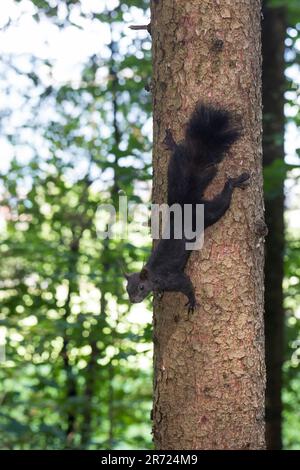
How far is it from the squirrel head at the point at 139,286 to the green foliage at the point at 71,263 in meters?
1.29

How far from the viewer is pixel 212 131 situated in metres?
1.99

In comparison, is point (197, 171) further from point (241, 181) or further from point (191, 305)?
point (191, 305)

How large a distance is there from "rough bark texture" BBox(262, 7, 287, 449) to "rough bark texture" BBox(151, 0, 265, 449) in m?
2.23

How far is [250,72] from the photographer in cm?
211

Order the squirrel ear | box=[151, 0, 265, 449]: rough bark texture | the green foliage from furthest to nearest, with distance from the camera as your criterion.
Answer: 1. the green foliage
2. the squirrel ear
3. box=[151, 0, 265, 449]: rough bark texture

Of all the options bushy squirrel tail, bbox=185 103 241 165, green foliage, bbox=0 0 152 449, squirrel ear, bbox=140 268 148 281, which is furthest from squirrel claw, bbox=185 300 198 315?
green foliage, bbox=0 0 152 449

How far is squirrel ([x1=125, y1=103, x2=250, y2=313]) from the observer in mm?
2010

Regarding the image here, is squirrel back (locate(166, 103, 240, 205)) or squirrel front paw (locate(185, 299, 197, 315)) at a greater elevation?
squirrel back (locate(166, 103, 240, 205))

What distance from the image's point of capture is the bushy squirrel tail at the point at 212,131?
6.63 feet

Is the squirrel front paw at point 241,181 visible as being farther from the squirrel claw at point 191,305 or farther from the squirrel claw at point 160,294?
the squirrel claw at point 160,294

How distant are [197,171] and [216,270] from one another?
401mm

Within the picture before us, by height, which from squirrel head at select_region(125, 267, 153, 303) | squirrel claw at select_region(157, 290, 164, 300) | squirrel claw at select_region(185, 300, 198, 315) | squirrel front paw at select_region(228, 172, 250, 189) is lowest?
squirrel claw at select_region(185, 300, 198, 315)

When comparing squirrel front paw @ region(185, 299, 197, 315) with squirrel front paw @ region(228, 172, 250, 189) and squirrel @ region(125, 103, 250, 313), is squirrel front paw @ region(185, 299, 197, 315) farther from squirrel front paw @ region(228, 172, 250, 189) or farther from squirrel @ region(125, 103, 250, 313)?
squirrel front paw @ region(228, 172, 250, 189)
